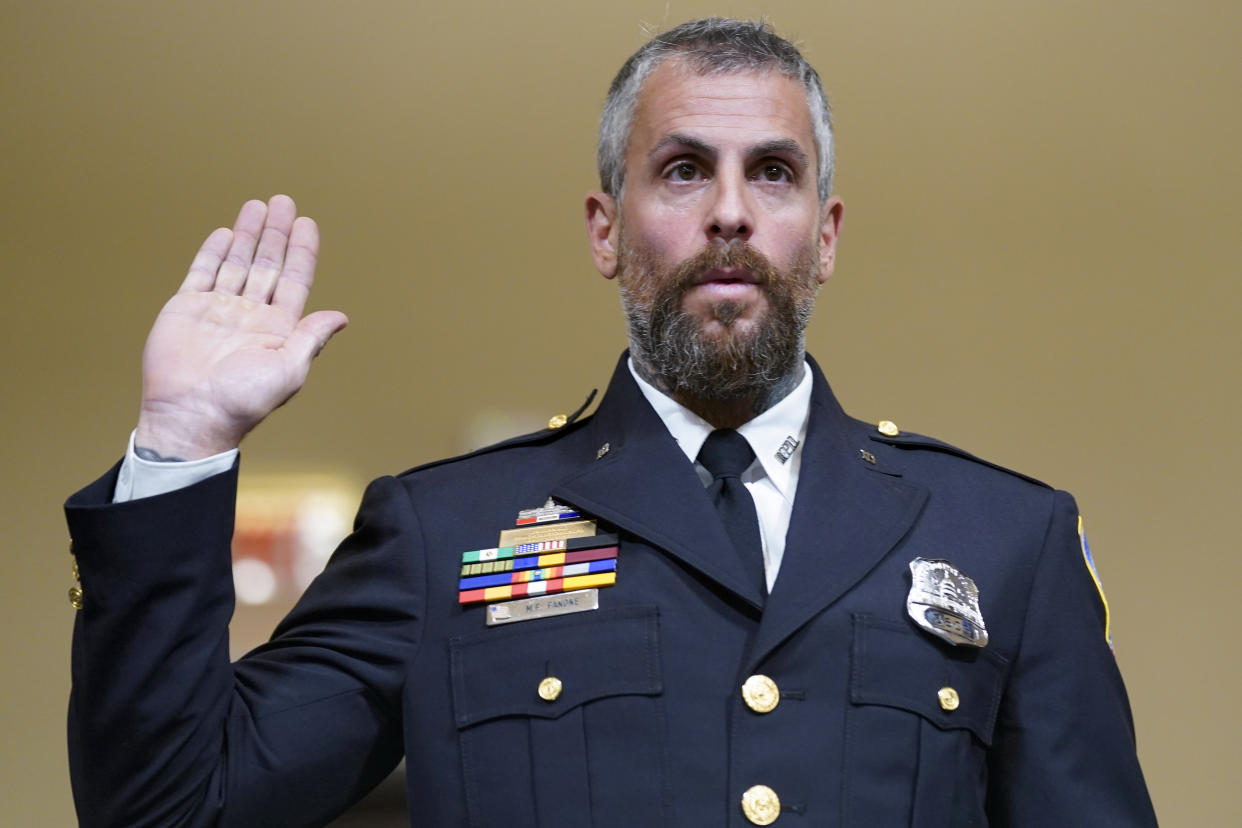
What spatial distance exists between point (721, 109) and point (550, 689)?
0.76 m

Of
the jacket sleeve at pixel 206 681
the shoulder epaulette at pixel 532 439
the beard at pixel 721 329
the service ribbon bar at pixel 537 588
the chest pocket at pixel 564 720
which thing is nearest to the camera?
the jacket sleeve at pixel 206 681

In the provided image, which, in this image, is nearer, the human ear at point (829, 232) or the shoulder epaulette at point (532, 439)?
the shoulder epaulette at point (532, 439)

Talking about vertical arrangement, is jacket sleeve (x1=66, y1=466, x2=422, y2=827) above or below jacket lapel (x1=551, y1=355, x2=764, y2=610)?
below

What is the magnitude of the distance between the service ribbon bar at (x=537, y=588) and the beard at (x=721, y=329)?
29cm

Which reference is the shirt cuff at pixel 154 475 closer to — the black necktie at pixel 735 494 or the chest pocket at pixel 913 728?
the black necktie at pixel 735 494

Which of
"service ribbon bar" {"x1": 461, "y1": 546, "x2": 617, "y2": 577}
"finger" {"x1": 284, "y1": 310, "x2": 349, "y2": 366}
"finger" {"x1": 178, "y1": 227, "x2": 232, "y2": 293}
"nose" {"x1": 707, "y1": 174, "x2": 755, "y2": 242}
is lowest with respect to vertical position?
"service ribbon bar" {"x1": 461, "y1": 546, "x2": 617, "y2": 577}

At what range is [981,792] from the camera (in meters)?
1.77

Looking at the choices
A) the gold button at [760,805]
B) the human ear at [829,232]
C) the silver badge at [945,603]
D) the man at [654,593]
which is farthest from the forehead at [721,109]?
the gold button at [760,805]

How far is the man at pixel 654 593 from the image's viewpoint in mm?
1553

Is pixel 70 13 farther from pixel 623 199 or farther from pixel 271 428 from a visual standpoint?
pixel 623 199

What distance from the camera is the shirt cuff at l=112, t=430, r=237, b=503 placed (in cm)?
153

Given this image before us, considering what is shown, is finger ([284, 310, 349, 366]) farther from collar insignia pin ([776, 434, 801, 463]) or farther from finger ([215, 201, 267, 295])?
collar insignia pin ([776, 434, 801, 463])

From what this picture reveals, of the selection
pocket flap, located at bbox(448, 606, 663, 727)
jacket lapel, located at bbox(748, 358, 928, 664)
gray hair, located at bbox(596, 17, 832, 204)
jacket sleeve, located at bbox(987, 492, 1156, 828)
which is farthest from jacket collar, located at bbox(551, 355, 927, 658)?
gray hair, located at bbox(596, 17, 832, 204)

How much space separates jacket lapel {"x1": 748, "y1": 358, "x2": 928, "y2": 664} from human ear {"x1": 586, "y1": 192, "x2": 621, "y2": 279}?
13.1 inches
